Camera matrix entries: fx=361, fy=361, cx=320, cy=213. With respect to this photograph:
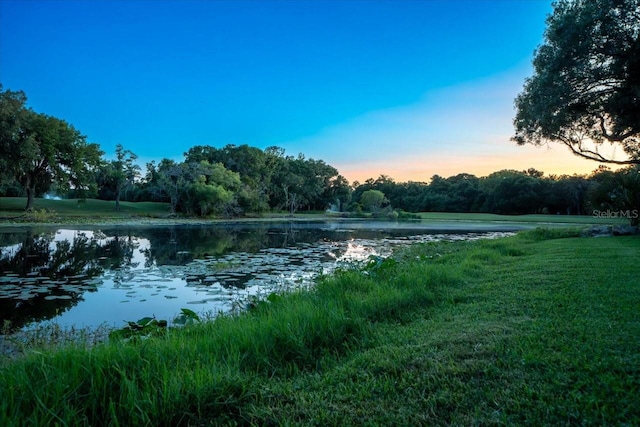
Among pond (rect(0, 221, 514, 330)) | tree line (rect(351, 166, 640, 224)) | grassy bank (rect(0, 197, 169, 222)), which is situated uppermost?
tree line (rect(351, 166, 640, 224))

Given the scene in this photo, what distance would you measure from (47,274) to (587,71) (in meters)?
17.6

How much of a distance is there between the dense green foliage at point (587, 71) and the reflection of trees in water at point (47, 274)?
50.5 feet

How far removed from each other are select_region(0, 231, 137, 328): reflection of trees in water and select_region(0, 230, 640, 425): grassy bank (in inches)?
158

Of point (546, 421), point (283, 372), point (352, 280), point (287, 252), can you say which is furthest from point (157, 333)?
point (287, 252)

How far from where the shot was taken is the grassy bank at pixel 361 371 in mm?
2453

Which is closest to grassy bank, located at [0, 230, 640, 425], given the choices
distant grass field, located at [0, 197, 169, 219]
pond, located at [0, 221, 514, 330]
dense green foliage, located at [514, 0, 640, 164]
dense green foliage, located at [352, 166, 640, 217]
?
pond, located at [0, 221, 514, 330]

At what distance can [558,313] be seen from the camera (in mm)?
→ 4508

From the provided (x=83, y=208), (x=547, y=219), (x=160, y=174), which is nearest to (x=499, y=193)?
(x=547, y=219)

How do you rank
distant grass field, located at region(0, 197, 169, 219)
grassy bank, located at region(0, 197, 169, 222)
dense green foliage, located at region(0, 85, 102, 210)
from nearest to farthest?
1. dense green foliage, located at region(0, 85, 102, 210)
2. grassy bank, located at region(0, 197, 169, 222)
3. distant grass field, located at region(0, 197, 169, 219)

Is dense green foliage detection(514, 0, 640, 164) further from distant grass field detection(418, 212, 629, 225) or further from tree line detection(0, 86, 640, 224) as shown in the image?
distant grass field detection(418, 212, 629, 225)

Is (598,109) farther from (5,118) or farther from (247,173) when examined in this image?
(247,173)

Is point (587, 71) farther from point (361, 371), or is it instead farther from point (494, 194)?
point (494, 194)

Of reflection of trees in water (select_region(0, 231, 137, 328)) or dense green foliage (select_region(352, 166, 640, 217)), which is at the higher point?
dense green foliage (select_region(352, 166, 640, 217))

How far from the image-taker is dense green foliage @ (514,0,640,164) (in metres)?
11.4
